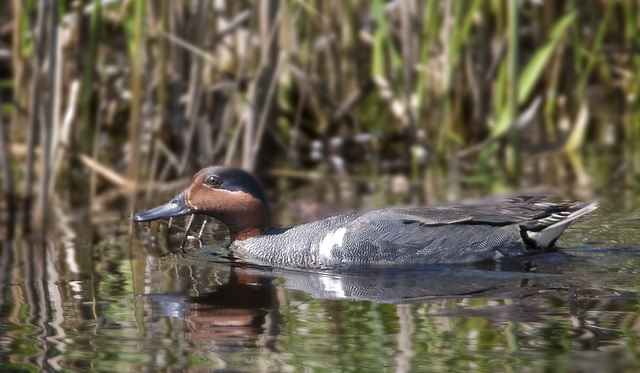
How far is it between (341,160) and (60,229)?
277 centimetres

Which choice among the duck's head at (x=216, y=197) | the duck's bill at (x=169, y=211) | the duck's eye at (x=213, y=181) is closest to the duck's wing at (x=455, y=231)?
the duck's head at (x=216, y=197)

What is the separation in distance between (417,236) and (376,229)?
213 mm

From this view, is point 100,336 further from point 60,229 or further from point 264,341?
point 60,229

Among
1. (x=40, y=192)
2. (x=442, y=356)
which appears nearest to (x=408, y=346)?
(x=442, y=356)

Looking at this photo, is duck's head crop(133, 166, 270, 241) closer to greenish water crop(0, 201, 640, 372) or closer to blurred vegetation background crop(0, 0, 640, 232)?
greenish water crop(0, 201, 640, 372)

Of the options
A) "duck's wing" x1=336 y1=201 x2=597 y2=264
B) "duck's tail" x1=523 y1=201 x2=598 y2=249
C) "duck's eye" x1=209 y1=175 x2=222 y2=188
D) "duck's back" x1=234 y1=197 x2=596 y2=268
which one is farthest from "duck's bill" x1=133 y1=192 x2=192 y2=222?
"duck's tail" x1=523 y1=201 x2=598 y2=249

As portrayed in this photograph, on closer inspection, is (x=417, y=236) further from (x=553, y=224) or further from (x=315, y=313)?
(x=315, y=313)

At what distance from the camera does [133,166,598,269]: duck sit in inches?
201

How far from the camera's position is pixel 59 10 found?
20.7ft

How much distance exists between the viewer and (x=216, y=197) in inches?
210

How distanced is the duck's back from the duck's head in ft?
0.66

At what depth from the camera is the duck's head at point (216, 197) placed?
5.32 m

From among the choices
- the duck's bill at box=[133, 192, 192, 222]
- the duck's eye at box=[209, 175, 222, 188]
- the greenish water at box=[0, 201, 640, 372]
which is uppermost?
the duck's eye at box=[209, 175, 222, 188]

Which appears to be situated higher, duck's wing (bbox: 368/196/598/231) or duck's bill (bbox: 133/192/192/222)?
duck's bill (bbox: 133/192/192/222)
